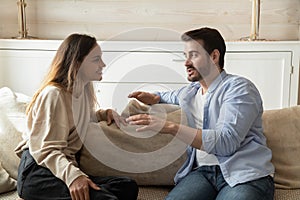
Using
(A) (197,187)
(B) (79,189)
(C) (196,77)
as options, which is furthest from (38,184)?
(C) (196,77)

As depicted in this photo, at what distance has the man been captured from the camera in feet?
4.93

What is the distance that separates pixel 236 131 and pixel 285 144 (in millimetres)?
365

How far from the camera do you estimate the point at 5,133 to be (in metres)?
1.79

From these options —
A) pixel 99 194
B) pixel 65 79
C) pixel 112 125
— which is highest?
pixel 65 79

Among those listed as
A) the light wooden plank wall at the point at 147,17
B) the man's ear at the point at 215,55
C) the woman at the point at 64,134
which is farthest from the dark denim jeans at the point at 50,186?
the light wooden plank wall at the point at 147,17

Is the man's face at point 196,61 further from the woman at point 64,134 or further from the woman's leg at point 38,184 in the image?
the woman's leg at point 38,184

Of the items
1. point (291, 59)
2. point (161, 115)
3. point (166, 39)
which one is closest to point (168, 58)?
point (166, 39)

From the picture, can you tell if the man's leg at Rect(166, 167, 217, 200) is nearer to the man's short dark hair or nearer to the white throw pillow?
the man's short dark hair

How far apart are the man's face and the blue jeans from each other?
0.36m

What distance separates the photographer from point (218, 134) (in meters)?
1.50

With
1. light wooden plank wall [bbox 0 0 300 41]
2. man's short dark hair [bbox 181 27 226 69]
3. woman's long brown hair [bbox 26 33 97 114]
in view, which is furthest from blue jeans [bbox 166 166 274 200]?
light wooden plank wall [bbox 0 0 300 41]

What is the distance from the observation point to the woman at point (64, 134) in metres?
1.47

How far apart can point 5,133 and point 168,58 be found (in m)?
1.33

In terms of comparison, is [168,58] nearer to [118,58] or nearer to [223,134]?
[118,58]
